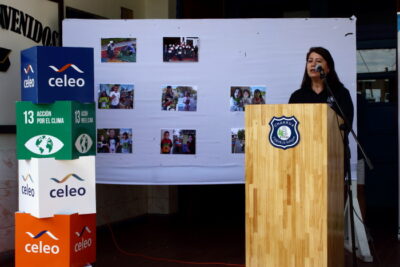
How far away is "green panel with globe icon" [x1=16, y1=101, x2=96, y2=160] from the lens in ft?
13.3

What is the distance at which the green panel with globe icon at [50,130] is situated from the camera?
405cm

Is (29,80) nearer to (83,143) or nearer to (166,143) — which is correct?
(83,143)

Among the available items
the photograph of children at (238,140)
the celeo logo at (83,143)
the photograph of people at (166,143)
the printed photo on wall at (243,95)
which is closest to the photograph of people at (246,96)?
the printed photo on wall at (243,95)

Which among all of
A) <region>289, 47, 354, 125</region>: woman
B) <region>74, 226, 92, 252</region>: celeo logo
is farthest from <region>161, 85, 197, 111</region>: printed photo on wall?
<region>74, 226, 92, 252</region>: celeo logo

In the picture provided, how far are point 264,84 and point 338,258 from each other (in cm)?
173

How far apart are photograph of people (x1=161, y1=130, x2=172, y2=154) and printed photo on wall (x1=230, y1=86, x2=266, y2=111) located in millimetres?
568

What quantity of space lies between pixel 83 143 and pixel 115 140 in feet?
2.98

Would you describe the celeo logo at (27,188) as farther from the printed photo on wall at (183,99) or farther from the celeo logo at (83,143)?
the printed photo on wall at (183,99)

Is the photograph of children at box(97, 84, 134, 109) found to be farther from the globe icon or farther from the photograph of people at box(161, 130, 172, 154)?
the globe icon

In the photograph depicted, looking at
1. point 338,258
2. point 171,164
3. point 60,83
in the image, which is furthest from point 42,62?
point 338,258

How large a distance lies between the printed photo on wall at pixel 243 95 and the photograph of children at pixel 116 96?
0.83 meters

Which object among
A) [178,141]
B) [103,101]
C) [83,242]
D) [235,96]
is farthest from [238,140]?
[83,242]

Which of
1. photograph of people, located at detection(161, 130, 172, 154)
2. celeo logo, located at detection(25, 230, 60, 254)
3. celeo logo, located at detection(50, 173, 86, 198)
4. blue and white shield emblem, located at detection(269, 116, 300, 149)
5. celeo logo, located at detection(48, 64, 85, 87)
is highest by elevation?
celeo logo, located at detection(48, 64, 85, 87)

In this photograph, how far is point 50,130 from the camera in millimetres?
4066
